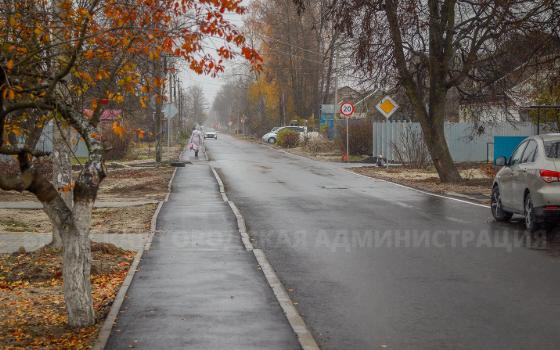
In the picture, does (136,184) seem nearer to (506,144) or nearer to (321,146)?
(506,144)

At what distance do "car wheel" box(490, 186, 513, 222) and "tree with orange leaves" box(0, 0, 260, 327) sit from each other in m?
7.89

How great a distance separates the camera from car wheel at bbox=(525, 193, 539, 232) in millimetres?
13531

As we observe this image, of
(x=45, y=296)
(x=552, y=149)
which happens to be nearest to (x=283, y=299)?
(x=45, y=296)

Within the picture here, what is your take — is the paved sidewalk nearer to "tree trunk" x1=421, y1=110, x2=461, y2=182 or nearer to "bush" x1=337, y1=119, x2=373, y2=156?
"tree trunk" x1=421, y1=110, x2=461, y2=182

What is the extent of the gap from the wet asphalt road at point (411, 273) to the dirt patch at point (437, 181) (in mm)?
3166


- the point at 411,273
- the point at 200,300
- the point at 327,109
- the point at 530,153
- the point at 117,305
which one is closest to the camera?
the point at 117,305

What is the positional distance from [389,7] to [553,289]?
16.7 m

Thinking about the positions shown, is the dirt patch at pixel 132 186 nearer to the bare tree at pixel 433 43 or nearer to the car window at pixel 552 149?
the bare tree at pixel 433 43

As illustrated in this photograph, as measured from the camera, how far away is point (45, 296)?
9.27 meters

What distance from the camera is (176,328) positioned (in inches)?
282

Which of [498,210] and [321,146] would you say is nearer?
[498,210]

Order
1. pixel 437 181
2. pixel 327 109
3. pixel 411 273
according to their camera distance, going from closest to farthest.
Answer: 1. pixel 411 273
2. pixel 437 181
3. pixel 327 109

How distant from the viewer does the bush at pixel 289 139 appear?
6322cm

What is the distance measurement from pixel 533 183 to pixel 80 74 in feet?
25.5
